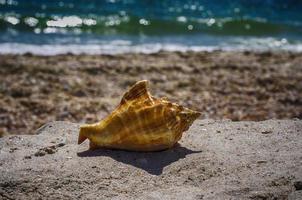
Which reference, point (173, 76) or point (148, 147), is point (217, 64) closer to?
point (173, 76)

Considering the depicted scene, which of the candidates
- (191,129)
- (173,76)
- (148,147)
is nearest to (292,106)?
(173,76)

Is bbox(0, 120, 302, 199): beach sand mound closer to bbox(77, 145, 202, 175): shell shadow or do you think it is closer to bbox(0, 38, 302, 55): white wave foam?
bbox(77, 145, 202, 175): shell shadow

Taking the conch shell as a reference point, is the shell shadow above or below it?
below

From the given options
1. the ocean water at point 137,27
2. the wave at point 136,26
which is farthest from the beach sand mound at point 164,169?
the wave at point 136,26

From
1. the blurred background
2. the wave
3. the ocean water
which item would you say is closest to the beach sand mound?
the blurred background

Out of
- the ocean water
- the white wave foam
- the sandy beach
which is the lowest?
the sandy beach

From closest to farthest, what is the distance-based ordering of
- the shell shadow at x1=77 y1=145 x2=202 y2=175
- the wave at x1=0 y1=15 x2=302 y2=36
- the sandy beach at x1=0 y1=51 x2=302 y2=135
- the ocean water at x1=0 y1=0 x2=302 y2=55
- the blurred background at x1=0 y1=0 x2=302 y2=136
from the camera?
the shell shadow at x1=77 y1=145 x2=202 y2=175, the sandy beach at x1=0 y1=51 x2=302 y2=135, the blurred background at x1=0 y1=0 x2=302 y2=136, the ocean water at x1=0 y1=0 x2=302 y2=55, the wave at x1=0 y1=15 x2=302 y2=36
